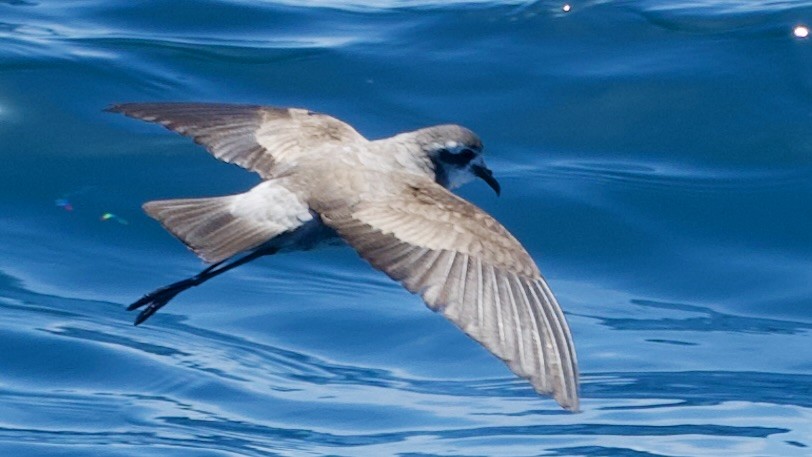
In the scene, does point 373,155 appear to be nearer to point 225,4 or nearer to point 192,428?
point 192,428

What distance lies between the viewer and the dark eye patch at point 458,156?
Result: 5.97 m

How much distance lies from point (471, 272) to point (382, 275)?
387 cm

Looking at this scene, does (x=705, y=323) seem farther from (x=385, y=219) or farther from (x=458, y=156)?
(x=385, y=219)

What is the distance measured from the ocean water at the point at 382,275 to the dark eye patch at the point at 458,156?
130cm

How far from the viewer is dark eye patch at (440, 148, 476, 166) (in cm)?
597

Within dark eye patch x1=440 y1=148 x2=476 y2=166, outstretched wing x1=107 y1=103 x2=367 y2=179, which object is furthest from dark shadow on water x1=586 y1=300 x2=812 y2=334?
outstretched wing x1=107 y1=103 x2=367 y2=179

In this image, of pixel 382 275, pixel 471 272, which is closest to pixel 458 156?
pixel 471 272

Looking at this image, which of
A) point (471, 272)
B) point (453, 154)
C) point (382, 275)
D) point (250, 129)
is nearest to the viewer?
point (471, 272)

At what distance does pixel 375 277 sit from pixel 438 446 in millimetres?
1957

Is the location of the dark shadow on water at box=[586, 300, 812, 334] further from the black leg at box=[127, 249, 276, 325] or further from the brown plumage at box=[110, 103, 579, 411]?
the black leg at box=[127, 249, 276, 325]

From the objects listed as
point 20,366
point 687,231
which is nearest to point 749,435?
point 687,231

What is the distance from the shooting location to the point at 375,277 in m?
8.50

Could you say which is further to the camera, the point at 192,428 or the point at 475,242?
the point at 192,428

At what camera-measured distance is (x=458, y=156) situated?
19.7 ft
